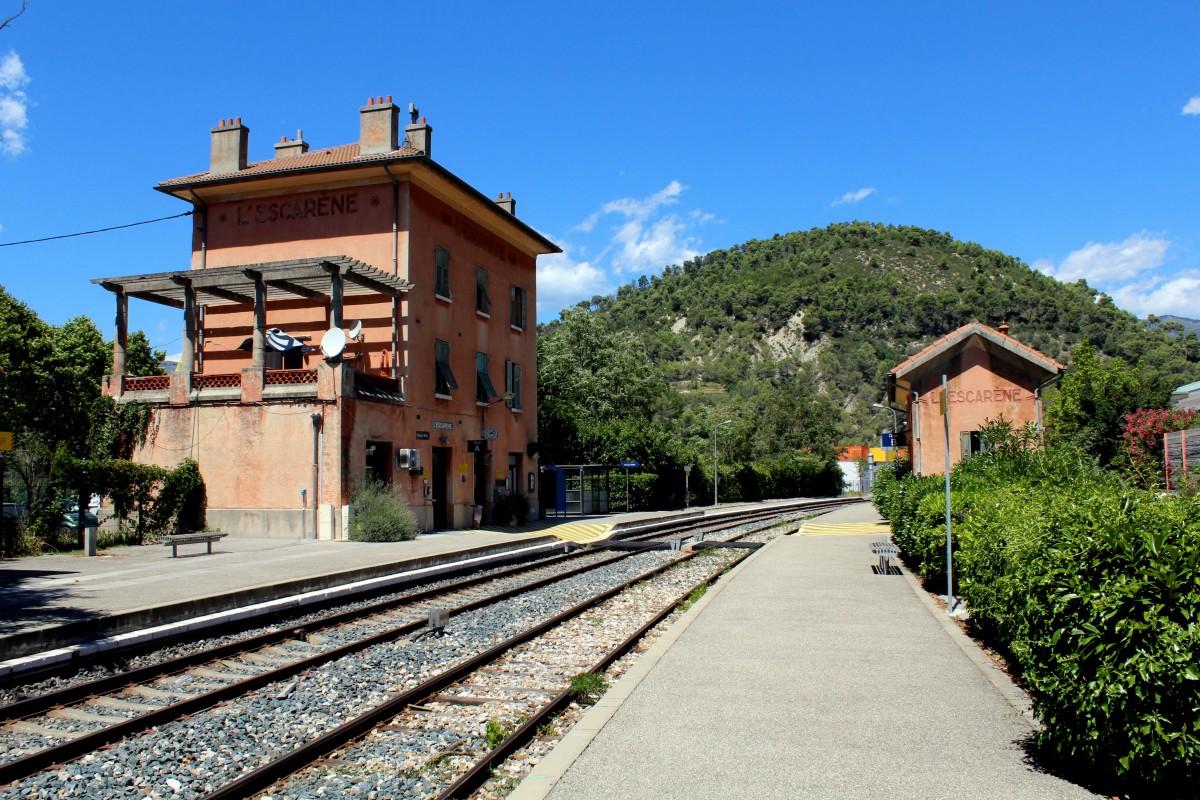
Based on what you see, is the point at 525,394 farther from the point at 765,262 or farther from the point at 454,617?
the point at 765,262

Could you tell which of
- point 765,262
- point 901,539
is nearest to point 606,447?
point 901,539

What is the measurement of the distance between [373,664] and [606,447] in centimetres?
3799

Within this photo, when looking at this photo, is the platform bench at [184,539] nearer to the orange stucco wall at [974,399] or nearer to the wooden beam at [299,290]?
the wooden beam at [299,290]

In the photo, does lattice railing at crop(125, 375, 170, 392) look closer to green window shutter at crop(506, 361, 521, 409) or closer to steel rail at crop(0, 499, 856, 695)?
green window shutter at crop(506, 361, 521, 409)

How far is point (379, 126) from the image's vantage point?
2875 centimetres

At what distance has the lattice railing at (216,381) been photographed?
2482cm

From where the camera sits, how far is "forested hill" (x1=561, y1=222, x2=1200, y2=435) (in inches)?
5320

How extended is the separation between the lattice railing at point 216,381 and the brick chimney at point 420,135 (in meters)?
9.31

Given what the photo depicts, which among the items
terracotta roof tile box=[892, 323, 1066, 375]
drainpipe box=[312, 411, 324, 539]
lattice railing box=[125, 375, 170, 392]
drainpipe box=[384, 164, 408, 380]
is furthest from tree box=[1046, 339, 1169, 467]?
lattice railing box=[125, 375, 170, 392]

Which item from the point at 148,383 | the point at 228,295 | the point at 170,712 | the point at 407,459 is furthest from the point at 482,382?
the point at 170,712

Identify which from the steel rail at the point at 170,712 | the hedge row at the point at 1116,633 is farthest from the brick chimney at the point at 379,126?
the hedge row at the point at 1116,633

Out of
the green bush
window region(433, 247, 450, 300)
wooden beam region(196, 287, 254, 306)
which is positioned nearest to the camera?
the green bush

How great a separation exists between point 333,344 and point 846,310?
467 feet

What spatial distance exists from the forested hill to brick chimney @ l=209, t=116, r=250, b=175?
103287 millimetres
